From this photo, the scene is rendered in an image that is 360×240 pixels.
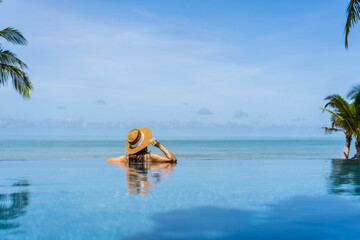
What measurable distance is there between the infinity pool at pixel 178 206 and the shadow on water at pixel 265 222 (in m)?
0.01

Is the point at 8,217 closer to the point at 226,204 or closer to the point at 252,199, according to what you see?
the point at 226,204

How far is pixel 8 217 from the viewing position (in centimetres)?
574

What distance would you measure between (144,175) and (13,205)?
410 centimetres

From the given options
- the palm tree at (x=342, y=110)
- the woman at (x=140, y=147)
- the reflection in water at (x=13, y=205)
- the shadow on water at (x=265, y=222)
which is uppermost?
the palm tree at (x=342, y=110)

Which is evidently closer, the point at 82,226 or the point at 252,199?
the point at 82,226

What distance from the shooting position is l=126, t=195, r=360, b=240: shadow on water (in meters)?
5.01

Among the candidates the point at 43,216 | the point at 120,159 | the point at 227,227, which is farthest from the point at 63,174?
the point at 227,227

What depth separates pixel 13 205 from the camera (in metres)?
6.63

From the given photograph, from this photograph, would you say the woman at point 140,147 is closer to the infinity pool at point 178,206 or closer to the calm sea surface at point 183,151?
the infinity pool at point 178,206

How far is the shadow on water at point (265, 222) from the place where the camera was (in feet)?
16.4

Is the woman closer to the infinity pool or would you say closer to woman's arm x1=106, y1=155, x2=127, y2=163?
woman's arm x1=106, y1=155, x2=127, y2=163

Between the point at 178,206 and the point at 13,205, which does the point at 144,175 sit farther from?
the point at 13,205

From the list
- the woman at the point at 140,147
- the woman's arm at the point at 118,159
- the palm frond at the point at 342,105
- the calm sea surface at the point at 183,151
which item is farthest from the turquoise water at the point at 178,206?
the calm sea surface at the point at 183,151

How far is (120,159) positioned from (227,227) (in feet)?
29.0
